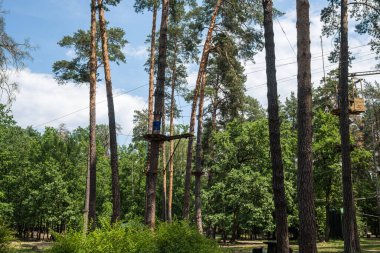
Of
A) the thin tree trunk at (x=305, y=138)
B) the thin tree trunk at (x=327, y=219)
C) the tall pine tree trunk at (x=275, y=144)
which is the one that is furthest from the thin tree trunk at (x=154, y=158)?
the thin tree trunk at (x=327, y=219)

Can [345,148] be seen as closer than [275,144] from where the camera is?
No

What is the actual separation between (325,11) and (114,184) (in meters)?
10.6

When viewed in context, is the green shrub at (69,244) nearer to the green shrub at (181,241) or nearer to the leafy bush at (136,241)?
the leafy bush at (136,241)

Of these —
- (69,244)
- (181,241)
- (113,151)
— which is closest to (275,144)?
(181,241)

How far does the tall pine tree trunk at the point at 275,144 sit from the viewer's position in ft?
26.8

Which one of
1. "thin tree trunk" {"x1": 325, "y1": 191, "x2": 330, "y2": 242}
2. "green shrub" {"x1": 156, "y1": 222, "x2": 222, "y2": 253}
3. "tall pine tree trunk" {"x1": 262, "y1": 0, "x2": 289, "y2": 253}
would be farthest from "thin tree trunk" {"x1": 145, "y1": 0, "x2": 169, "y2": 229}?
"thin tree trunk" {"x1": 325, "y1": 191, "x2": 330, "y2": 242}

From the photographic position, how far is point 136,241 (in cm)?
678

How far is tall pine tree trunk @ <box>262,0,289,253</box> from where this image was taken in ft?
26.8

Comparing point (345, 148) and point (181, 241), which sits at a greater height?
point (345, 148)

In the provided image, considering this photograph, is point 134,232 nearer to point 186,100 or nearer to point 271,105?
point 271,105

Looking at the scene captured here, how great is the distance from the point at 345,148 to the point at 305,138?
650cm

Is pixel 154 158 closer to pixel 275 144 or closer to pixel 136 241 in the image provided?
pixel 275 144

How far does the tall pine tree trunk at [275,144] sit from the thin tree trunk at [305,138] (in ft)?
2.45

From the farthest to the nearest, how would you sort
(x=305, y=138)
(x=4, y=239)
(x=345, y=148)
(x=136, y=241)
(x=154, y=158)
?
(x=345, y=148), (x=154, y=158), (x=4, y=239), (x=305, y=138), (x=136, y=241)
